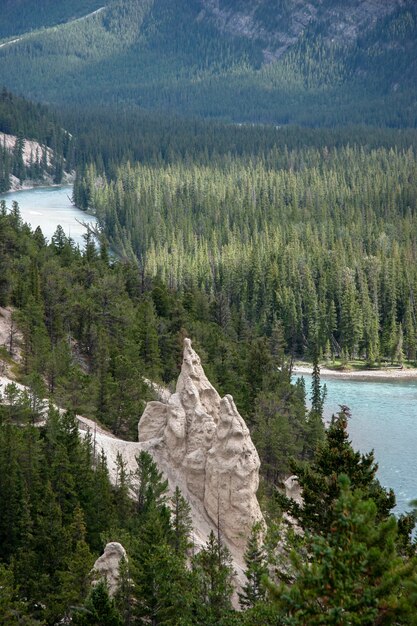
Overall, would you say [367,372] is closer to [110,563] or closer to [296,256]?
[296,256]

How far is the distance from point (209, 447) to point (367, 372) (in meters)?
76.0

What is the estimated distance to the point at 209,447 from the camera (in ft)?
182

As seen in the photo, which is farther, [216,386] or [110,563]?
[216,386]

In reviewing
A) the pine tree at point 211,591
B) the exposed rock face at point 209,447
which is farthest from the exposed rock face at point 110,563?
A: the exposed rock face at point 209,447

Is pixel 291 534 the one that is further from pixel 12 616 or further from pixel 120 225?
pixel 120 225

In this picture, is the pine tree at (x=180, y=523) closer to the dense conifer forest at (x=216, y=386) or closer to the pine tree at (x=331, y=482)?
the dense conifer forest at (x=216, y=386)

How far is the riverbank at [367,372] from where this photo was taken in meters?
127

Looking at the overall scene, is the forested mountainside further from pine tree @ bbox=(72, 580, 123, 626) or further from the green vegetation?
the green vegetation

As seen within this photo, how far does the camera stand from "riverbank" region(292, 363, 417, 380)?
127 meters

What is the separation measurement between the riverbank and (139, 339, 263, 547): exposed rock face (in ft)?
221

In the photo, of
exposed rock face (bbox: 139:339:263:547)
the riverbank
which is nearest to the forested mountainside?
exposed rock face (bbox: 139:339:263:547)

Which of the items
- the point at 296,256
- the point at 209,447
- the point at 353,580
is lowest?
the point at 296,256

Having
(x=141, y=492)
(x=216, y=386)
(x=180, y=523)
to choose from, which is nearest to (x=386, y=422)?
(x=216, y=386)

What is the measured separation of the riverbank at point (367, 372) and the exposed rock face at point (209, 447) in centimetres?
6732
